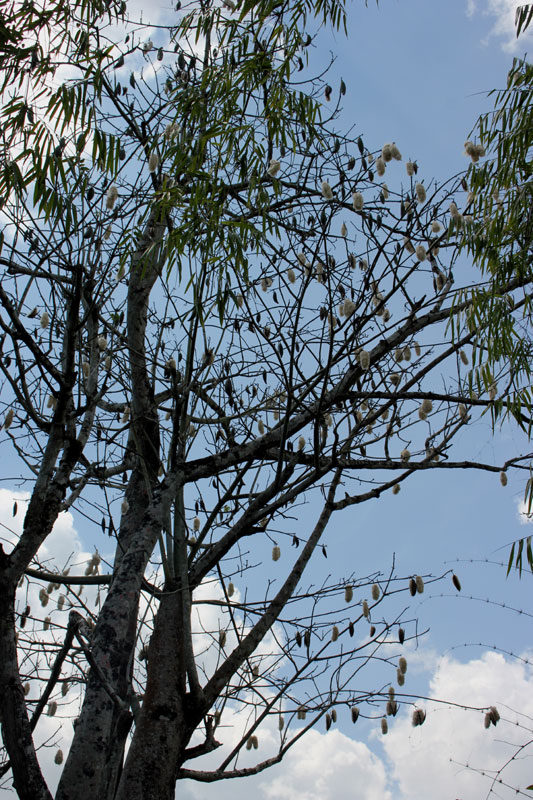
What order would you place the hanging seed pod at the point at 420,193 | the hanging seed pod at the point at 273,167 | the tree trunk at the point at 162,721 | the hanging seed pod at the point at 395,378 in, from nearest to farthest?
1. the tree trunk at the point at 162,721
2. the hanging seed pod at the point at 273,167
3. the hanging seed pod at the point at 420,193
4. the hanging seed pod at the point at 395,378

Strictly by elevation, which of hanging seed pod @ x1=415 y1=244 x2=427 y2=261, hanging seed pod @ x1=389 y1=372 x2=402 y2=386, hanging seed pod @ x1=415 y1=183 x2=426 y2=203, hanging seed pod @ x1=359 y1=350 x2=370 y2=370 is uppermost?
hanging seed pod @ x1=415 y1=183 x2=426 y2=203

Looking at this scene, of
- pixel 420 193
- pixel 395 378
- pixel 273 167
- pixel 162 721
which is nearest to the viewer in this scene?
pixel 162 721

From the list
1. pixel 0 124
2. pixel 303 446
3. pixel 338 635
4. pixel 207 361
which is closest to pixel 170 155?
pixel 0 124

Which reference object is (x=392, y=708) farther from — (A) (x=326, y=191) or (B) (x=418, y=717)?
(A) (x=326, y=191)

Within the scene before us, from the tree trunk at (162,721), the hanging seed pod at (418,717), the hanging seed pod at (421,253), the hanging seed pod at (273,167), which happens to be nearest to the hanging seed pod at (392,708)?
the hanging seed pod at (418,717)

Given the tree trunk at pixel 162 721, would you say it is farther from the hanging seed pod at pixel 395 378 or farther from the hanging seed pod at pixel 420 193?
the hanging seed pod at pixel 420 193

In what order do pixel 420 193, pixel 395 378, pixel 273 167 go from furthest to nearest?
1. pixel 395 378
2. pixel 420 193
3. pixel 273 167

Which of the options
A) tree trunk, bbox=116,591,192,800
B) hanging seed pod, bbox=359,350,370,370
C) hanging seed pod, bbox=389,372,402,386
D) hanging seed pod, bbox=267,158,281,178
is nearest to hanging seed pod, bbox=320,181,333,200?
hanging seed pod, bbox=267,158,281,178

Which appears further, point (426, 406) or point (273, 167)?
point (426, 406)

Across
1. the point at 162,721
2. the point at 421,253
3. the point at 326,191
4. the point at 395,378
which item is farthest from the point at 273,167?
the point at 162,721

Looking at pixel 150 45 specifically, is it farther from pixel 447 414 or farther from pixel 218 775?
pixel 218 775

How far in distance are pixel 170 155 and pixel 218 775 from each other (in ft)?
7.08

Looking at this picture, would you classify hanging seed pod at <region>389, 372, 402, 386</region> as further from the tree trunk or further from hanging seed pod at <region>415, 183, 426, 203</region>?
the tree trunk

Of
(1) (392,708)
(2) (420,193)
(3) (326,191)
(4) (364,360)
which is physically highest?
(2) (420,193)
